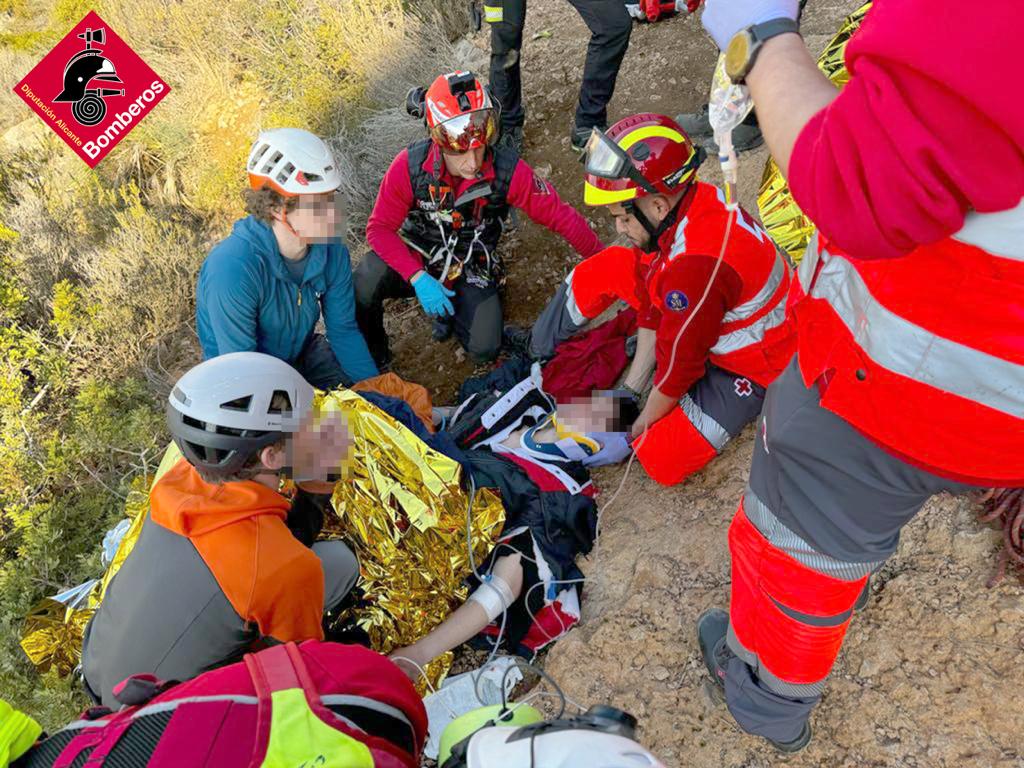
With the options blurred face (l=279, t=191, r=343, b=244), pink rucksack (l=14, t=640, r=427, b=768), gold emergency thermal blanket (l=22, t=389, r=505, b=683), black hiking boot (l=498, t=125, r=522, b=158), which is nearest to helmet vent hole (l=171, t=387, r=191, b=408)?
gold emergency thermal blanket (l=22, t=389, r=505, b=683)

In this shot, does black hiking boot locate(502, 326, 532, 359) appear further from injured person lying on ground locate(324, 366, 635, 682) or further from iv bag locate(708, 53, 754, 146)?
iv bag locate(708, 53, 754, 146)

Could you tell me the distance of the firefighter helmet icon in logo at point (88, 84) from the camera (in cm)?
671

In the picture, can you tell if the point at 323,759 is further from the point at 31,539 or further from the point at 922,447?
the point at 31,539

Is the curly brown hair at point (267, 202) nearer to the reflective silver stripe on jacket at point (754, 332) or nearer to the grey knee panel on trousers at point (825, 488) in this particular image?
the reflective silver stripe on jacket at point (754, 332)

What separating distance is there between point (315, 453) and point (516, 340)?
232cm

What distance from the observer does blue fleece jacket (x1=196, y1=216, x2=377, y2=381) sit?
11.2 feet

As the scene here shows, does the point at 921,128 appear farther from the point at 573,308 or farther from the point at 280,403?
the point at 573,308

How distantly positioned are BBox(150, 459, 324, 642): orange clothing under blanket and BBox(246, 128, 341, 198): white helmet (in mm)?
1650

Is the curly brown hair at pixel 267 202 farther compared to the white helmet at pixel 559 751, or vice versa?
the curly brown hair at pixel 267 202

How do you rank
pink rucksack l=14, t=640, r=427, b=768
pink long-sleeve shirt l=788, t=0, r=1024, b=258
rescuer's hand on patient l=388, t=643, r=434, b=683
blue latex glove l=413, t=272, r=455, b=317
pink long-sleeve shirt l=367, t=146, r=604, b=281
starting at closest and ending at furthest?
pink long-sleeve shirt l=788, t=0, r=1024, b=258 < pink rucksack l=14, t=640, r=427, b=768 < rescuer's hand on patient l=388, t=643, r=434, b=683 < pink long-sleeve shirt l=367, t=146, r=604, b=281 < blue latex glove l=413, t=272, r=455, b=317

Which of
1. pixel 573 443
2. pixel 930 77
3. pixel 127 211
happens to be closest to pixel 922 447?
pixel 930 77

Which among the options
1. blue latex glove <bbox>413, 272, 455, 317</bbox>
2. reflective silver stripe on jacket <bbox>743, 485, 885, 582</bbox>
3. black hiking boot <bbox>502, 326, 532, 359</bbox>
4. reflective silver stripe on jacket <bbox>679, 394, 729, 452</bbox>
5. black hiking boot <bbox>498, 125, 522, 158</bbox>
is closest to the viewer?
reflective silver stripe on jacket <bbox>743, 485, 885, 582</bbox>

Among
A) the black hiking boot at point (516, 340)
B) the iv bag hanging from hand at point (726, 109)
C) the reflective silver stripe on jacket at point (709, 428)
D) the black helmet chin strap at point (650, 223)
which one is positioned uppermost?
the iv bag hanging from hand at point (726, 109)

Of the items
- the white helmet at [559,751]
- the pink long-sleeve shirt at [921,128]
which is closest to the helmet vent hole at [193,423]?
the white helmet at [559,751]
